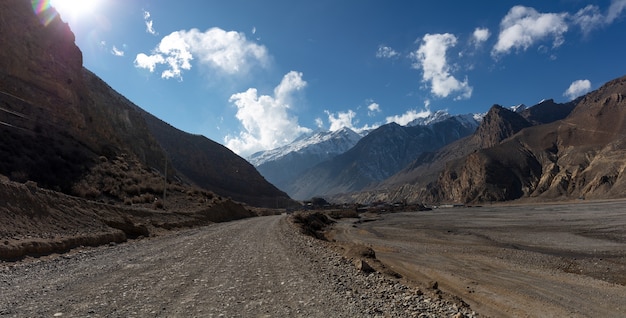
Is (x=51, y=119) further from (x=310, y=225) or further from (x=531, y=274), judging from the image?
(x=531, y=274)

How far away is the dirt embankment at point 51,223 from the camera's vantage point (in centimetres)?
1309

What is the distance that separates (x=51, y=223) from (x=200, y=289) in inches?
446

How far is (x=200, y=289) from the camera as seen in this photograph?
8.40 metres

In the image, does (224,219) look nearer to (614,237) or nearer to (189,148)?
(614,237)

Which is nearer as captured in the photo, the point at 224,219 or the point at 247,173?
the point at 224,219

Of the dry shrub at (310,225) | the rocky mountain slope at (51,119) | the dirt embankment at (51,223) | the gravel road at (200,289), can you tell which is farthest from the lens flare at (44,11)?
the gravel road at (200,289)

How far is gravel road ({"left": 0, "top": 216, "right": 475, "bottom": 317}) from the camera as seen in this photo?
6867 millimetres

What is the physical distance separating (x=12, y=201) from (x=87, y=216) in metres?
4.33

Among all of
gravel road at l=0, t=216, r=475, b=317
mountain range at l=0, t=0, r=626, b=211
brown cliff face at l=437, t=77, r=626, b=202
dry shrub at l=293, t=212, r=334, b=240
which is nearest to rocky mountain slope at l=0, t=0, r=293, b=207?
mountain range at l=0, t=0, r=626, b=211

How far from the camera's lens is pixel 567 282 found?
17.4 m

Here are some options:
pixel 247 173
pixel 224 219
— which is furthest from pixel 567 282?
pixel 247 173

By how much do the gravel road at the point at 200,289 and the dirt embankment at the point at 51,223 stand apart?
3.73ft

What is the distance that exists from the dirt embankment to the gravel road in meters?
1.14

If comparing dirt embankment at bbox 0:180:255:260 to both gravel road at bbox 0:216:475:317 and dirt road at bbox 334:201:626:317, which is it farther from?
dirt road at bbox 334:201:626:317
